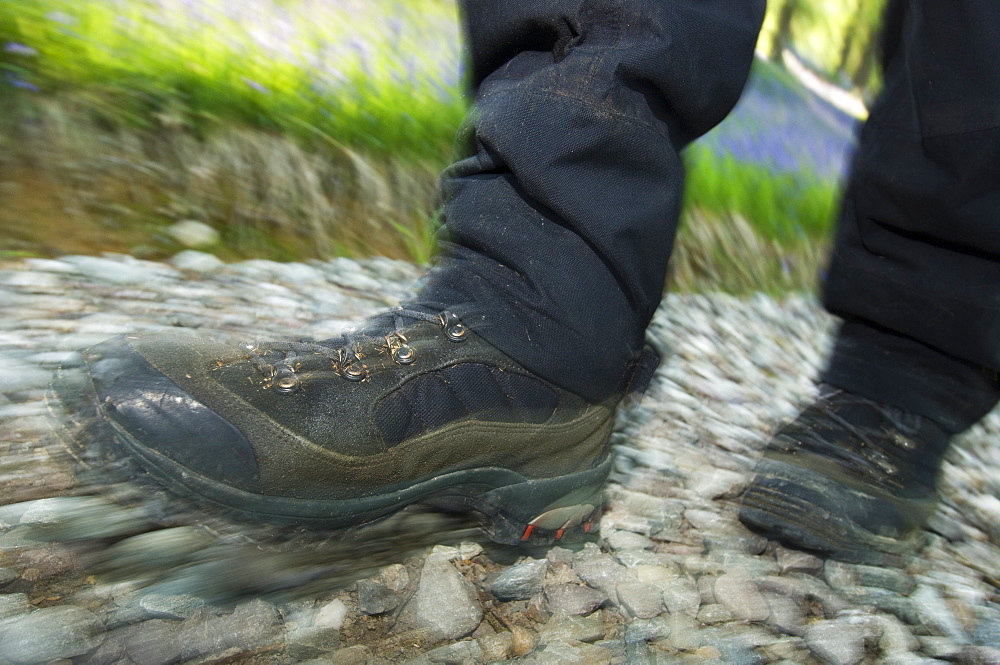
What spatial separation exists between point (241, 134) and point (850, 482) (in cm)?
197

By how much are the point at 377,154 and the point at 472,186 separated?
Result: 160 cm

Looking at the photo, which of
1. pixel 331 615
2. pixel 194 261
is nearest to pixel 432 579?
pixel 331 615

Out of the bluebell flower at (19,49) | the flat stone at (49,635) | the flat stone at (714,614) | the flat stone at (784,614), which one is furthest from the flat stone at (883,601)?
the bluebell flower at (19,49)

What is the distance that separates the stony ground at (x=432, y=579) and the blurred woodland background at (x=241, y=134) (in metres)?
0.48

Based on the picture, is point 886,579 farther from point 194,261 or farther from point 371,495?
point 194,261

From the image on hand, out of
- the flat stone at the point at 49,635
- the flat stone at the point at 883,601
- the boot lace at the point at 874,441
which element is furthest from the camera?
the boot lace at the point at 874,441

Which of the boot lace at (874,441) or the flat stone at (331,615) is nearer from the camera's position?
the flat stone at (331,615)

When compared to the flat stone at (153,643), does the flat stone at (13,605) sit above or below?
above

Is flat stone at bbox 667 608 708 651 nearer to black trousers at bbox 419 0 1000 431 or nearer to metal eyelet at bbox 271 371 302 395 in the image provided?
black trousers at bbox 419 0 1000 431

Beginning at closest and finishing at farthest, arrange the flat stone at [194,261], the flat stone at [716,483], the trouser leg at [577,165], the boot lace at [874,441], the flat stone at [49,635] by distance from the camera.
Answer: the flat stone at [49,635]
the trouser leg at [577,165]
the boot lace at [874,441]
the flat stone at [716,483]
the flat stone at [194,261]

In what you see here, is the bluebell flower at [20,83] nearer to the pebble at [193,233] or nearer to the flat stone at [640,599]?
the pebble at [193,233]

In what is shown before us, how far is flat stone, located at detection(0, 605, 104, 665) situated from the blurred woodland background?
74 centimetres

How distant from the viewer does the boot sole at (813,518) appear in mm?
1263

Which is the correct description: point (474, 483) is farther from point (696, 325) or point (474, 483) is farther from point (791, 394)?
point (696, 325)
